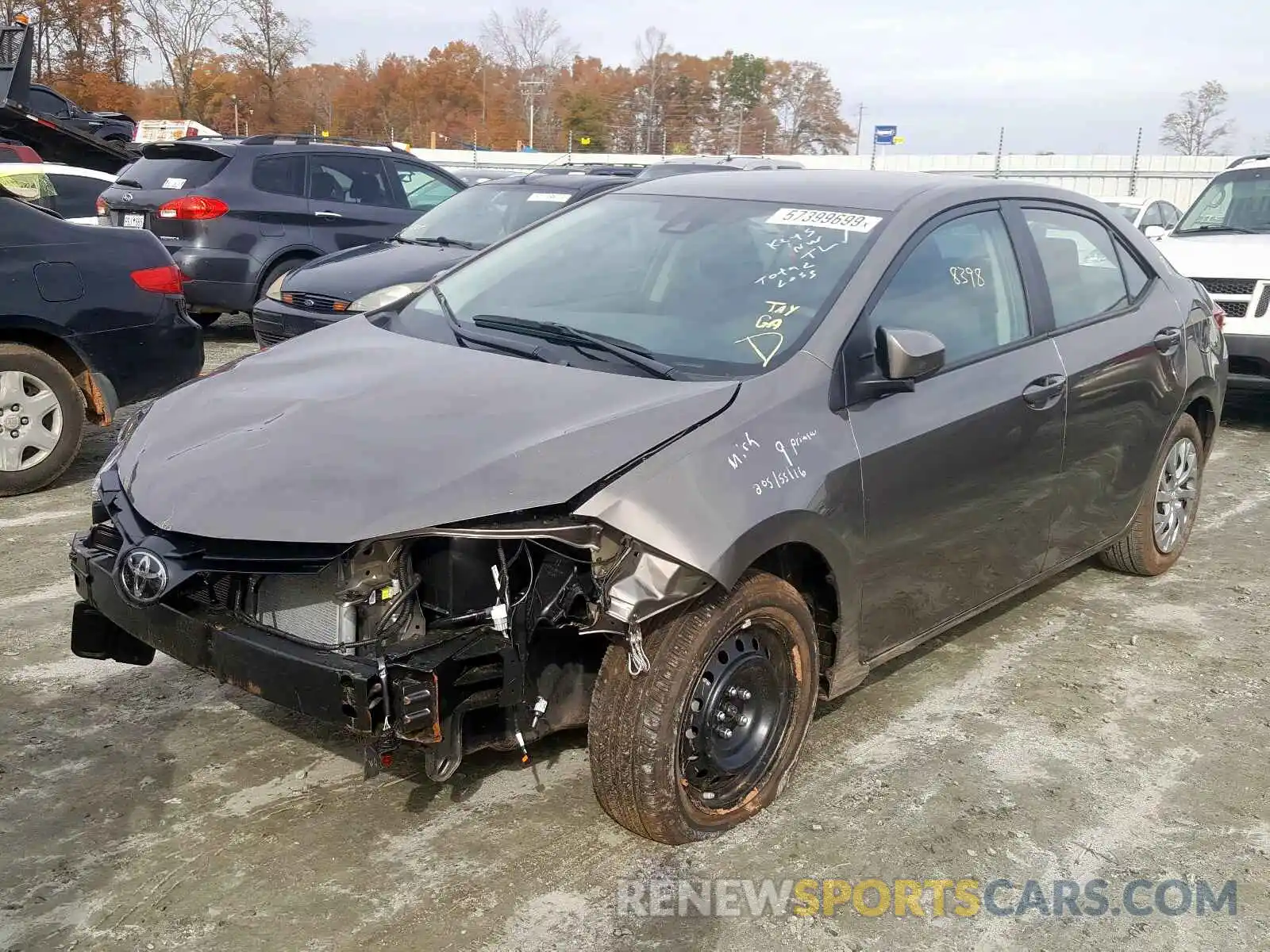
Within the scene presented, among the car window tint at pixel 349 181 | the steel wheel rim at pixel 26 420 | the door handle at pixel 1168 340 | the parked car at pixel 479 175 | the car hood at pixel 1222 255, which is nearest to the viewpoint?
the door handle at pixel 1168 340

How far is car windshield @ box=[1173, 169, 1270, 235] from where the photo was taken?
9914 mm

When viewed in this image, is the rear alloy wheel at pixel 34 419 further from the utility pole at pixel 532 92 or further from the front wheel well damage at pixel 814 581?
the utility pole at pixel 532 92

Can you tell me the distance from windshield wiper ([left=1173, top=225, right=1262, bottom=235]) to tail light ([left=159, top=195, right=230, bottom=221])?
328 inches

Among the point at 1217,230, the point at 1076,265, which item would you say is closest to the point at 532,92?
the point at 1217,230

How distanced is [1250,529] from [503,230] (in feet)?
18.6

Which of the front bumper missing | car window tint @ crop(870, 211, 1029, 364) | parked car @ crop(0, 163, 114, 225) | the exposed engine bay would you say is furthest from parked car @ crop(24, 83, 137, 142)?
the exposed engine bay

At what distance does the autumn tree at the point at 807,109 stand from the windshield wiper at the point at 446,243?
73.7 meters

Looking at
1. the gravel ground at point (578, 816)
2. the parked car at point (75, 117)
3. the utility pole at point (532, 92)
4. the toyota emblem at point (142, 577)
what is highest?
the utility pole at point (532, 92)

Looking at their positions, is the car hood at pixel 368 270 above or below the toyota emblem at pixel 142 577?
above

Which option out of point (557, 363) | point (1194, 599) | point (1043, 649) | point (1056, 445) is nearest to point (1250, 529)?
point (1194, 599)

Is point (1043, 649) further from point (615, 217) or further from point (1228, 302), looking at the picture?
point (1228, 302)

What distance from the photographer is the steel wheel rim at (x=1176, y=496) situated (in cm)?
529

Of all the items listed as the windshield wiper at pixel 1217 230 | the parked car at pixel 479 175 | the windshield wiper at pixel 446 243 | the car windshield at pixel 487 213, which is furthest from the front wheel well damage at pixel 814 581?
the windshield wiper at pixel 1217 230

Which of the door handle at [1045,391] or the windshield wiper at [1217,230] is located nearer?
the door handle at [1045,391]
